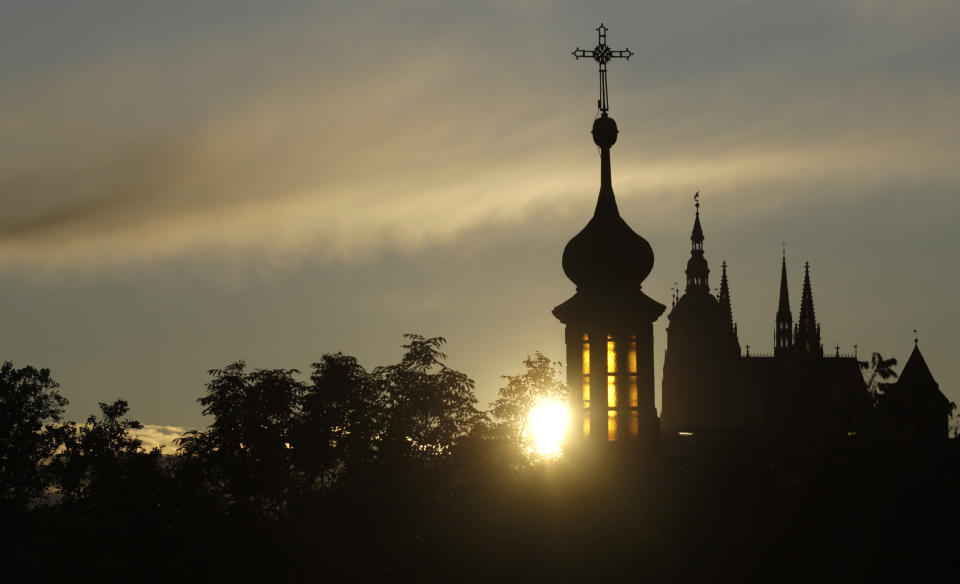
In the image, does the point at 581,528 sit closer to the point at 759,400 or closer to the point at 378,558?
the point at 378,558

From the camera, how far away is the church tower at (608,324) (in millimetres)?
53219

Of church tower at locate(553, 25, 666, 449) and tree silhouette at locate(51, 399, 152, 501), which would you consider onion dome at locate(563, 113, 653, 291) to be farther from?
tree silhouette at locate(51, 399, 152, 501)

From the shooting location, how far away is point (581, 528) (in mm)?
41781

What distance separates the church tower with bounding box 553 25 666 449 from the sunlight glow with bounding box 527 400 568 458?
6920 mm

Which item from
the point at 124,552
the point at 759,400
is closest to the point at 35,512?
the point at 124,552

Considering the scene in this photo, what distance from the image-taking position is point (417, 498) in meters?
60.7

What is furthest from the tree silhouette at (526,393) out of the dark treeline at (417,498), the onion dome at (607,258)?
the onion dome at (607,258)

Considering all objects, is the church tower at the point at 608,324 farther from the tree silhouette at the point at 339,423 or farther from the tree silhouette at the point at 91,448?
the tree silhouette at the point at 91,448

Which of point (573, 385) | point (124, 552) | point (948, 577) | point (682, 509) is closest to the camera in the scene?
point (948, 577)

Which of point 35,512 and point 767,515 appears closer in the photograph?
point 767,515

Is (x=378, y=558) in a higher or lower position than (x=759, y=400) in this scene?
lower

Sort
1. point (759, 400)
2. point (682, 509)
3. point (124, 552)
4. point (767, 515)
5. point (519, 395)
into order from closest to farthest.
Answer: point (767, 515), point (682, 509), point (124, 552), point (519, 395), point (759, 400)

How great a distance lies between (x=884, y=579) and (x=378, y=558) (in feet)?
80.2

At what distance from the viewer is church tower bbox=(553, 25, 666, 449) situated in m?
53.2
